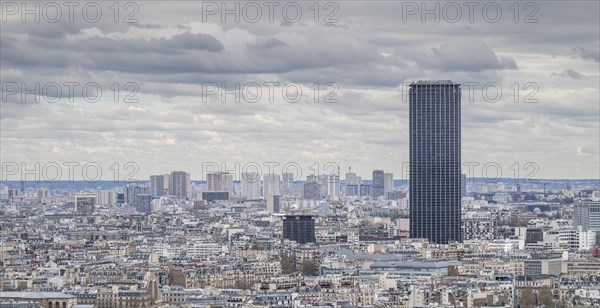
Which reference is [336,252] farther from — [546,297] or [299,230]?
[546,297]

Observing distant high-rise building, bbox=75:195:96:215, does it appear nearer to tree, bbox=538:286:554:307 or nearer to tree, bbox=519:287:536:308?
tree, bbox=538:286:554:307

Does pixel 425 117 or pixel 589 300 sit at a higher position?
pixel 425 117

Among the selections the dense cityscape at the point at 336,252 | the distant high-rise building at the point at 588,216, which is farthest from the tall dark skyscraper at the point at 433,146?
the distant high-rise building at the point at 588,216

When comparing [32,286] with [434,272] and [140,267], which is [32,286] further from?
[434,272]

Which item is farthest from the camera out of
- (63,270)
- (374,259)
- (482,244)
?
(482,244)

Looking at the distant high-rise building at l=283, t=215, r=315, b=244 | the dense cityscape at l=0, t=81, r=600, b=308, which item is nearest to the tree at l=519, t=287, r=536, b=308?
the dense cityscape at l=0, t=81, r=600, b=308

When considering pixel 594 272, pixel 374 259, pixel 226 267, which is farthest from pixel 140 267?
pixel 594 272
